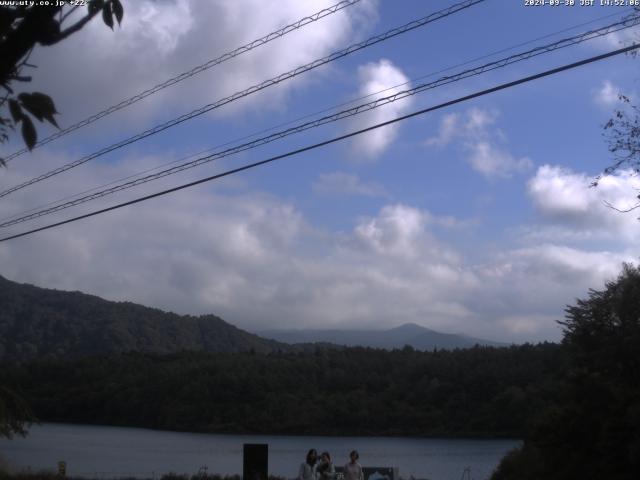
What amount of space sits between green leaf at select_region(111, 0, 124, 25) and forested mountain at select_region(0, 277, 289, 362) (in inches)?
3004

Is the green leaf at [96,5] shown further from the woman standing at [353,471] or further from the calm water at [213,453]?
the calm water at [213,453]

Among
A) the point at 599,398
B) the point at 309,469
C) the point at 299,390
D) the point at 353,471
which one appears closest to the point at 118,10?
the point at 309,469

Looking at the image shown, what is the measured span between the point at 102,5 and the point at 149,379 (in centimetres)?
6190

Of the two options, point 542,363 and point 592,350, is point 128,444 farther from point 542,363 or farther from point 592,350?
point 592,350

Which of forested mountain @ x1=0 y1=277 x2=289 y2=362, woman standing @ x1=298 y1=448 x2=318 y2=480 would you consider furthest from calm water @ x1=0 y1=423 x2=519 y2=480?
forested mountain @ x1=0 y1=277 x2=289 y2=362

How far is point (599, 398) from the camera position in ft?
61.3

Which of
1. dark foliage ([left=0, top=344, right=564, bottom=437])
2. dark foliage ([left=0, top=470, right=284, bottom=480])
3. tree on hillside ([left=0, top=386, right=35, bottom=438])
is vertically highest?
dark foliage ([left=0, top=344, right=564, bottom=437])

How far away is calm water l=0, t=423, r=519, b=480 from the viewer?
103ft

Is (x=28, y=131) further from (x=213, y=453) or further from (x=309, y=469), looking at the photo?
(x=213, y=453)

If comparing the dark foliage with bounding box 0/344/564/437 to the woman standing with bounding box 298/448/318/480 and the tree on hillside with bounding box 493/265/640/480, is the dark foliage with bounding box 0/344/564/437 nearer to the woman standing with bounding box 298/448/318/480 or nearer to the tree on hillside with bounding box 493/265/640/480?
the tree on hillside with bounding box 493/265/640/480

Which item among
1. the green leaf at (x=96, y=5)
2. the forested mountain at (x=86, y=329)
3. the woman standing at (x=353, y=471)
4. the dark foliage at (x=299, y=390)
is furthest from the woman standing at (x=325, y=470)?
the forested mountain at (x=86, y=329)

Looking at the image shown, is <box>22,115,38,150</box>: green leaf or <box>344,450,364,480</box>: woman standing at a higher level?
<box>22,115,38,150</box>: green leaf

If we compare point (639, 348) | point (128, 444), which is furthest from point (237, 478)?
point (128, 444)

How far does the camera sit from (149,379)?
208 ft
